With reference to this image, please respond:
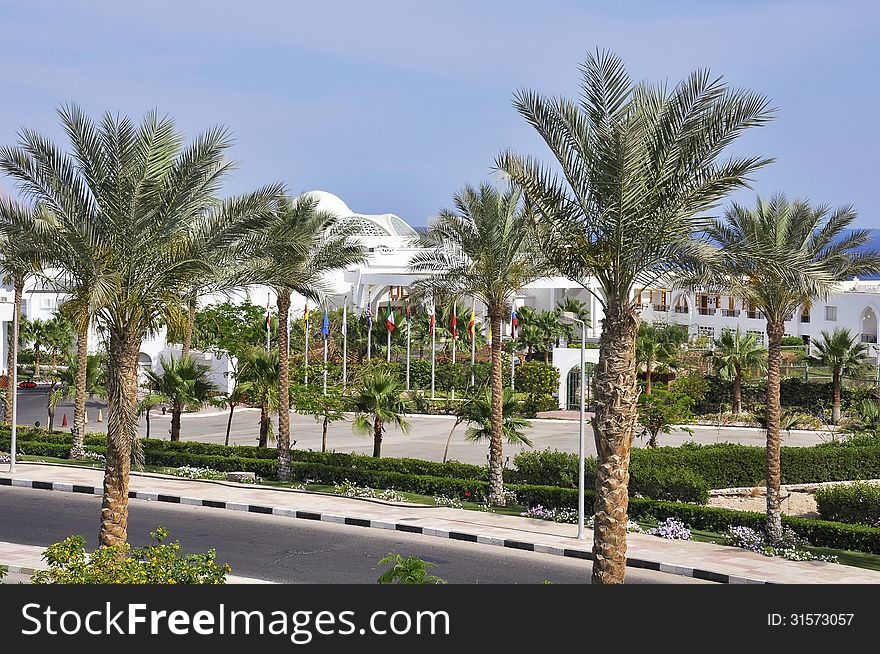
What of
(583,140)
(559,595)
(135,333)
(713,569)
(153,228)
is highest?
(583,140)

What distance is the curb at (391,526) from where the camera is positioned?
18.5 metres

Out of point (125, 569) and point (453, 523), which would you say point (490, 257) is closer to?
point (453, 523)

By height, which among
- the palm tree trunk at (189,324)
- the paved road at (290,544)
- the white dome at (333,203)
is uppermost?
the white dome at (333,203)

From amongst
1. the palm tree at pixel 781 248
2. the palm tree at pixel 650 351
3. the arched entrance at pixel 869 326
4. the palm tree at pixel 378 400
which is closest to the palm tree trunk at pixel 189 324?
the palm tree at pixel 378 400

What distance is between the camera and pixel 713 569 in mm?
18500

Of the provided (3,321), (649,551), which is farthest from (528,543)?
(3,321)

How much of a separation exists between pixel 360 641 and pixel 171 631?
5.43 feet

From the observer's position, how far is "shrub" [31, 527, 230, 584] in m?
11.2

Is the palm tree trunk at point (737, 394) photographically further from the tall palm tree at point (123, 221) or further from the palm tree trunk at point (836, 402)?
the tall palm tree at point (123, 221)

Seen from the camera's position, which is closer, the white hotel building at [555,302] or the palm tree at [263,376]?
the palm tree at [263,376]

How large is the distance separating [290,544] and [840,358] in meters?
30.8

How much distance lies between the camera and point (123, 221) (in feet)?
50.1

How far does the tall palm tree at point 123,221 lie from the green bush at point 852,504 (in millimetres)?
15042

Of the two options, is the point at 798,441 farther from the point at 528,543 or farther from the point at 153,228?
the point at 153,228
